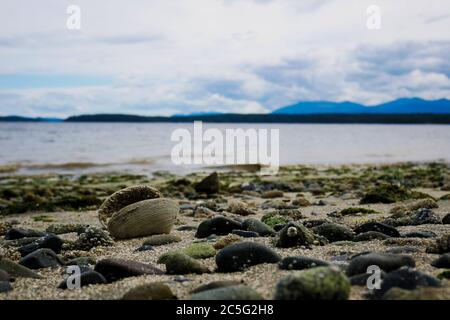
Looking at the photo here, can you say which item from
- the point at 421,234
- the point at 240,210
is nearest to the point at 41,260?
the point at 421,234

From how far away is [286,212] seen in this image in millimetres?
10500

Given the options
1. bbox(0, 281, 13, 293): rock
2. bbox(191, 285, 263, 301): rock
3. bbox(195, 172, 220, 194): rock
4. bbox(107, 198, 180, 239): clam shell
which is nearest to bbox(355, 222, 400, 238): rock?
bbox(107, 198, 180, 239): clam shell

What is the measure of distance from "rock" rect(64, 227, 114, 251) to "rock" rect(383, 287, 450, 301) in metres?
4.39

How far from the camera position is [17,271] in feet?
18.3

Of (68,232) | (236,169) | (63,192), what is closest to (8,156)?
(236,169)

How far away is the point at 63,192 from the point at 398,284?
16.1 metres

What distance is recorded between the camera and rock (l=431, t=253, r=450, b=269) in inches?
206

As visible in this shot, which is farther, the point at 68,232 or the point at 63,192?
the point at 63,192

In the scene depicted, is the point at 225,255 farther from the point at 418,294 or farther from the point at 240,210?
the point at 240,210

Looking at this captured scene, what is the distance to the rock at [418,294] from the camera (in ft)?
13.1

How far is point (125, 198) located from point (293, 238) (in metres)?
3.44
